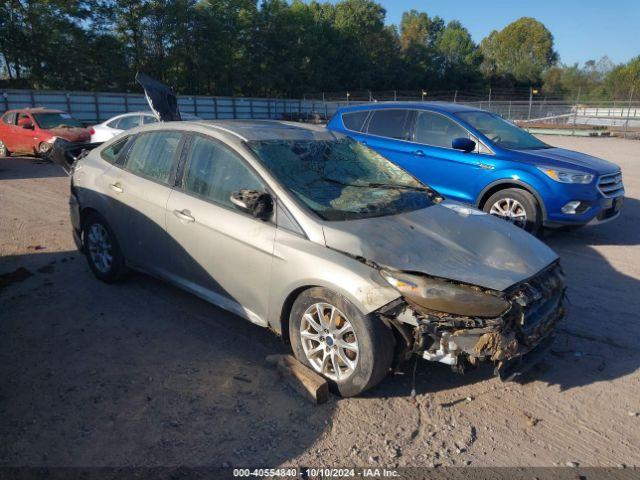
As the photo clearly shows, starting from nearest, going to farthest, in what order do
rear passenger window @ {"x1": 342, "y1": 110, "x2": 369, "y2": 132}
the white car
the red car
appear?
rear passenger window @ {"x1": 342, "y1": 110, "x2": 369, "y2": 132}, the white car, the red car

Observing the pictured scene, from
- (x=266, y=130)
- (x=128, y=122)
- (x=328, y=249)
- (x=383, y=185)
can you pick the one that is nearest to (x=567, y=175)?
(x=383, y=185)

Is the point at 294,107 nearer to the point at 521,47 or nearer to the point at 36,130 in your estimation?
the point at 36,130

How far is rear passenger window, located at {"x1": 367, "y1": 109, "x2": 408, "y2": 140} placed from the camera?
775cm

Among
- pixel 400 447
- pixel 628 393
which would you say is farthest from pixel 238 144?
pixel 628 393

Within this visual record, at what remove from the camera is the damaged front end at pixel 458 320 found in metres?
2.95

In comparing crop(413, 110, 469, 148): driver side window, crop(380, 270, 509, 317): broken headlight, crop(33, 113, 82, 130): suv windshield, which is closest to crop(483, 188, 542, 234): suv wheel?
crop(413, 110, 469, 148): driver side window

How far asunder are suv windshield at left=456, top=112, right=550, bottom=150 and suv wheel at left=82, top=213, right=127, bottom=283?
16.5 ft

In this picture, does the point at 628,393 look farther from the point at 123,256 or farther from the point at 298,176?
the point at 123,256

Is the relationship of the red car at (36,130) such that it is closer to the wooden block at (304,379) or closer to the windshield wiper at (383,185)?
the windshield wiper at (383,185)

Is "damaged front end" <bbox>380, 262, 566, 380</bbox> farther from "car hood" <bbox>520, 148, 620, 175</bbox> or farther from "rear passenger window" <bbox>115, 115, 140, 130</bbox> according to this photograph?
"rear passenger window" <bbox>115, 115, 140, 130</bbox>

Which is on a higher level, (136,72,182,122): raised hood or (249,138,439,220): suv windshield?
(136,72,182,122): raised hood

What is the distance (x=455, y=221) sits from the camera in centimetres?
385

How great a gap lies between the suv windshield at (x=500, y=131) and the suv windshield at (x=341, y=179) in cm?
317

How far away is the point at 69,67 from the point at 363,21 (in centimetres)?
4744
